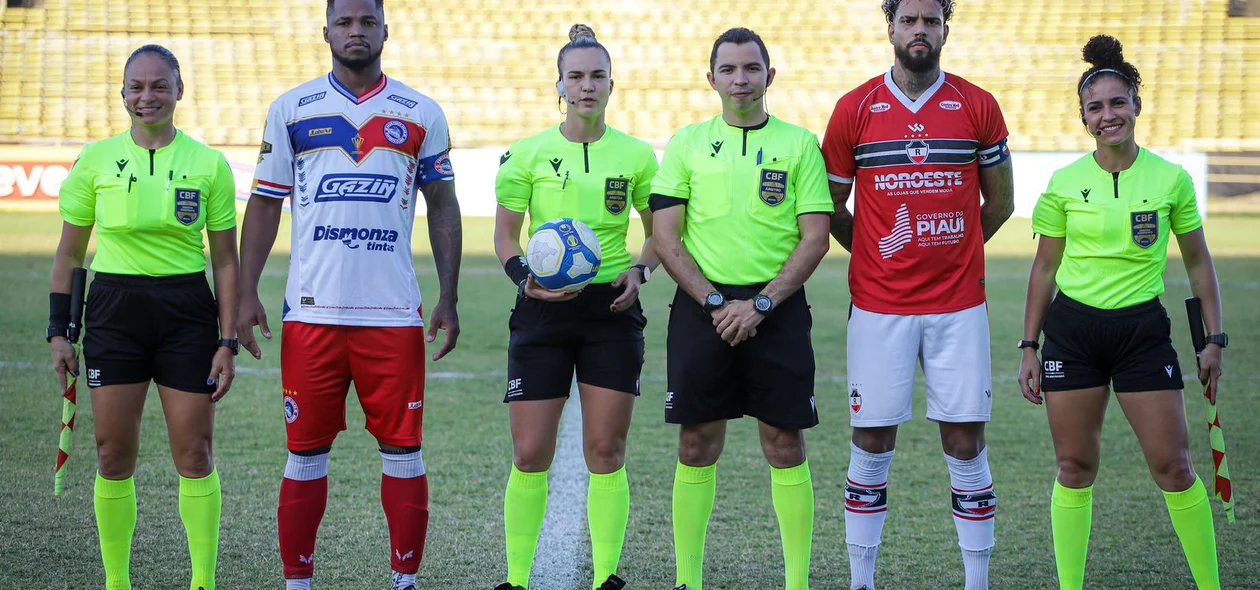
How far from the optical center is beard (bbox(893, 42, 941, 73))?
4.30 m

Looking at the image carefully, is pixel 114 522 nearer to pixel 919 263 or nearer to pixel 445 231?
pixel 445 231

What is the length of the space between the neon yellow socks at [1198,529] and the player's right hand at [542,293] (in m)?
2.23

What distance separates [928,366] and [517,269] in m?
1.55

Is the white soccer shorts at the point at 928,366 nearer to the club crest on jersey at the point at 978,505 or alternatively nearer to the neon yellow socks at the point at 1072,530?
the club crest on jersey at the point at 978,505

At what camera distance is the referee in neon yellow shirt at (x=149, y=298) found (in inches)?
163

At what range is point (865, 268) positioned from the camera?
438 centimetres

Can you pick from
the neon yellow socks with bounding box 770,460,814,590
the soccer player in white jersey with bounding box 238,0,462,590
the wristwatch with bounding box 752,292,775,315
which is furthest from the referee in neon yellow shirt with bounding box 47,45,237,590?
the neon yellow socks with bounding box 770,460,814,590

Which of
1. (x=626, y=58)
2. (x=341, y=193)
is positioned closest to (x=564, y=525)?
(x=341, y=193)

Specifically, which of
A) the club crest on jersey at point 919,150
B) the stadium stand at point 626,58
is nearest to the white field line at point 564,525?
the club crest on jersey at point 919,150

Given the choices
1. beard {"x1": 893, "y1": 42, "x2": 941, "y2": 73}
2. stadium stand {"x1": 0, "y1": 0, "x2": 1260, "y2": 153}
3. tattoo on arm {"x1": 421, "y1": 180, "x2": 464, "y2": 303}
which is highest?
stadium stand {"x1": 0, "y1": 0, "x2": 1260, "y2": 153}

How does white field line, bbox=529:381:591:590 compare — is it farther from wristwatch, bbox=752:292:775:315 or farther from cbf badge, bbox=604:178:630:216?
cbf badge, bbox=604:178:630:216

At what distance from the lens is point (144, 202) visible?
414 cm

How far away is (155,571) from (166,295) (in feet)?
3.97

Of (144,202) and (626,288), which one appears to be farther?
(626,288)
